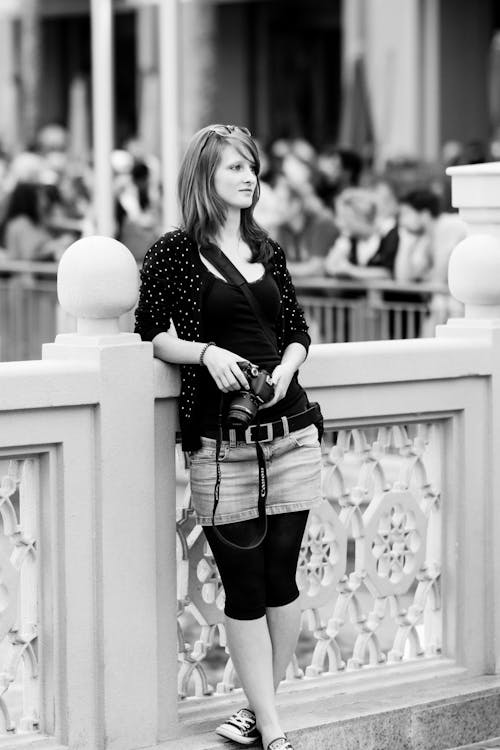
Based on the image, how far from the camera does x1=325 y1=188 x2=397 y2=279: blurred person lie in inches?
439

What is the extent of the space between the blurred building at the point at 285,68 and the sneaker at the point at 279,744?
43.8 ft

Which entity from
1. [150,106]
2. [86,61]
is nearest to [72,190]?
[150,106]

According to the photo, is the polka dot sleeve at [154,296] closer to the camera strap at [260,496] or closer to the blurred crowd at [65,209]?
the camera strap at [260,496]

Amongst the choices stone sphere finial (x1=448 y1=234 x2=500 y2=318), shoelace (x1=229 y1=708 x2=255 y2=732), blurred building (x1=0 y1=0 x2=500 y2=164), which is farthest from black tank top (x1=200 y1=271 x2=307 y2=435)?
blurred building (x1=0 y1=0 x2=500 y2=164)

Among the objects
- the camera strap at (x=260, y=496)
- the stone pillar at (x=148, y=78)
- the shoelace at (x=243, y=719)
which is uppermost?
the stone pillar at (x=148, y=78)

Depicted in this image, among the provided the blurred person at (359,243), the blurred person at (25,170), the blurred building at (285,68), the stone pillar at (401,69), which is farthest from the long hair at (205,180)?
the stone pillar at (401,69)

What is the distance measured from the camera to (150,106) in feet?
65.1

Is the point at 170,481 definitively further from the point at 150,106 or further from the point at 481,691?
the point at 150,106

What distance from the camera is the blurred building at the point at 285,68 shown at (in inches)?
923

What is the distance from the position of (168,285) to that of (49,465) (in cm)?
60

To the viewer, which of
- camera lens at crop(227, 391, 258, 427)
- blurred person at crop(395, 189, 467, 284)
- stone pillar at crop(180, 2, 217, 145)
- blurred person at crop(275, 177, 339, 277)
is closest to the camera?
camera lens at crop(227, 391, 258, 427)

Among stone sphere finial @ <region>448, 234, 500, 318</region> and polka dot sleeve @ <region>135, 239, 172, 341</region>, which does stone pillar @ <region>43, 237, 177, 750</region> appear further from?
stone sphere finial @ <region>448, 234, 500, 318</region>

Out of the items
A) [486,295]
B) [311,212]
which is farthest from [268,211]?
[486,295]

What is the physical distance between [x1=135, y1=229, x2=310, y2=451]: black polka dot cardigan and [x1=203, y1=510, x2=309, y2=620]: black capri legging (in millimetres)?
281
